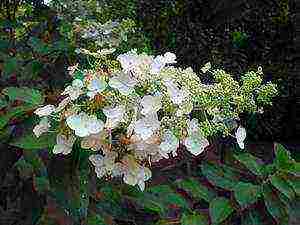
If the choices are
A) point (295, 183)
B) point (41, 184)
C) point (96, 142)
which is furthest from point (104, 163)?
point (295, 183)

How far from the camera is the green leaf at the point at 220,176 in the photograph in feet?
4.70

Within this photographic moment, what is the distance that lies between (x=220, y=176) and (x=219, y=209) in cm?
10

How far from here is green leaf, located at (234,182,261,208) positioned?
4.43 ft

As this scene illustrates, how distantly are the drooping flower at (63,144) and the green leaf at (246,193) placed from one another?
15.7 inches

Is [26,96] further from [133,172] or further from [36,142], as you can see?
[133,172]

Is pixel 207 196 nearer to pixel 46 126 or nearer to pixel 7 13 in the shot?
pixel 46 126

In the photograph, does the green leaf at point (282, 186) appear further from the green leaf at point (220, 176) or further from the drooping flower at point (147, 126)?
the drooping flower at point (147, 126)

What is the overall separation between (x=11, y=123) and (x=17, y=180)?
8.1 inches

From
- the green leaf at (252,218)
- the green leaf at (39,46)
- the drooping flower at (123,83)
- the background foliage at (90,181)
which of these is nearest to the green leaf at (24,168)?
the background foliage at (90,181)

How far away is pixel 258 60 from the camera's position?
13.9 ft

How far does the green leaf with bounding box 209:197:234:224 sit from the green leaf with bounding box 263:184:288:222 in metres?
0.08

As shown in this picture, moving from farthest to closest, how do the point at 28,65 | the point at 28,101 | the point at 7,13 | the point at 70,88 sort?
the point at 7,13, the point at 28,65, the point at 28,101, the point at 70,88

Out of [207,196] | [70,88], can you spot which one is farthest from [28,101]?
[207,196]

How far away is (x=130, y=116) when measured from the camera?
44.0 inches
